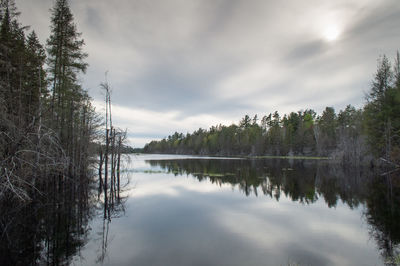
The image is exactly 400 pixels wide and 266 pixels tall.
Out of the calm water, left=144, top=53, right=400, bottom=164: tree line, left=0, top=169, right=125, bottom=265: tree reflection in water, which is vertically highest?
left=144, top=53, right=400, bottom=164: tree line

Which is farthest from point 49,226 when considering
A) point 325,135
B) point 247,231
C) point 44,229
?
point 325,135

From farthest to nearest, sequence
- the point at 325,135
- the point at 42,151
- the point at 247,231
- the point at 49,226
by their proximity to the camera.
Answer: the point at 325,135, the point at 42,151, the point at 247,231, the point at 49,226

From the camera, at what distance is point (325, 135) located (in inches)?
2894

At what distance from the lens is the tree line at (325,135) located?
1235 inches

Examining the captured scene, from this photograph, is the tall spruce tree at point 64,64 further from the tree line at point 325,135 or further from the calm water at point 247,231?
the tree line at point 325,135

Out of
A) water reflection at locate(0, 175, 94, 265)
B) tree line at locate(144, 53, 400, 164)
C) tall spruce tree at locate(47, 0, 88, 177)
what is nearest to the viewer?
water reflection at locate(0, 175, 94, 265)

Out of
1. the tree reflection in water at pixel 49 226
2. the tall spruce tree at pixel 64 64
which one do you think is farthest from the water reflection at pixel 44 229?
the tall spruce tree at pixel 64 64

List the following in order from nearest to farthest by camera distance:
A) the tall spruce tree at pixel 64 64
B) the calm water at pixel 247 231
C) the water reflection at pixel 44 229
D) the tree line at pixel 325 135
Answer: the water reflection at pixel 44 229 < the calm water at pixel 247 231 < the tall spruce tree at pixel 64 64 < the tree line at pixel 325 135

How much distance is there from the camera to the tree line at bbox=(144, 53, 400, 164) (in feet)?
103

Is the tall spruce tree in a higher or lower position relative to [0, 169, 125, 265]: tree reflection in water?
higher

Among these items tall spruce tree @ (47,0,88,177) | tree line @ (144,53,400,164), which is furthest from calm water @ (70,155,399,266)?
tree line @ (144,53,400,164)

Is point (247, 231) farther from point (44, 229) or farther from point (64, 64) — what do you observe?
point (64, 64)

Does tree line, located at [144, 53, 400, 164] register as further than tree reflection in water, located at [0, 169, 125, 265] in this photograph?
Yes

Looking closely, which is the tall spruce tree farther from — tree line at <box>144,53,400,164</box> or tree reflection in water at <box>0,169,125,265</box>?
tree line at <box>144,53,400,164</box>
